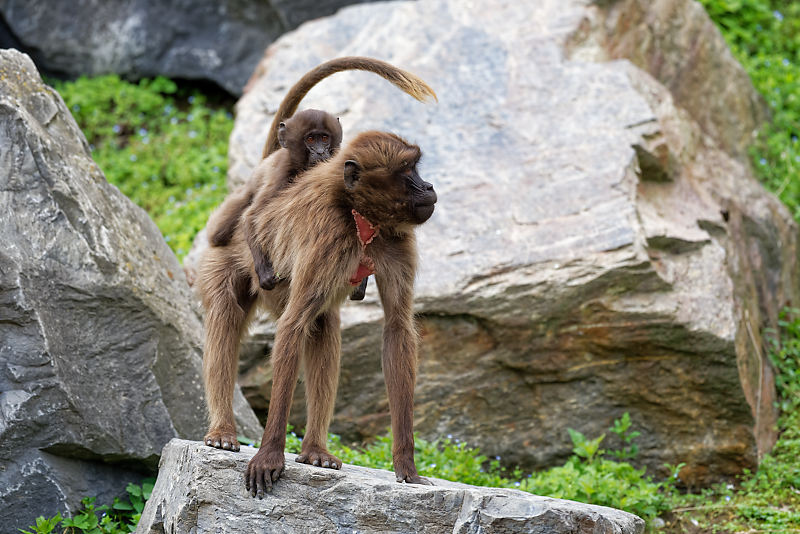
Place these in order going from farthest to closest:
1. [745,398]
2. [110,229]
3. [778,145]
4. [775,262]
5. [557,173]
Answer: [778,145]
[775,262]
[557,173]
[745,398]
[110,229]

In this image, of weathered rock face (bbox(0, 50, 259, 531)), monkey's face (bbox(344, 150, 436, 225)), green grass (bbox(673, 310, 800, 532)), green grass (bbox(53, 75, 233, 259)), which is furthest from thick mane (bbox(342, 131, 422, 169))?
green grass (bbox(53, 75, 233, 259))

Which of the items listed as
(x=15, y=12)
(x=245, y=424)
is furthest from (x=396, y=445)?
(x=15, y=12)

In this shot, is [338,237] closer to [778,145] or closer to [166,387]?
[166,387]

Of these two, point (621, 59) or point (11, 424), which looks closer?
point (11, 424)

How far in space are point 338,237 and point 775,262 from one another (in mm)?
5951

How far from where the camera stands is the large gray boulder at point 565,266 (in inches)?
293

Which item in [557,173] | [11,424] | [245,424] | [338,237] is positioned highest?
[338,237]

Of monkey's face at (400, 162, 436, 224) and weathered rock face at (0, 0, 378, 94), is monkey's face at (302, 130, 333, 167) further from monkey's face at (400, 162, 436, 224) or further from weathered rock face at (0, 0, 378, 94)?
weathered rock face at (0, 0, 378, 94)

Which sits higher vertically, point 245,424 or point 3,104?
point 3,104

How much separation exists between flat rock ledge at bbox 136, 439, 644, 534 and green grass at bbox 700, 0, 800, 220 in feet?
22.9

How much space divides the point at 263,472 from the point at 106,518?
69.2 inches

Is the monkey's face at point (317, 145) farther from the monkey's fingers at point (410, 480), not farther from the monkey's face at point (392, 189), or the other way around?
the monkey's fingers at point (410, 480)

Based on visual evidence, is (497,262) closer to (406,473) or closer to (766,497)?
(766,497)

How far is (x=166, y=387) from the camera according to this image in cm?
630
